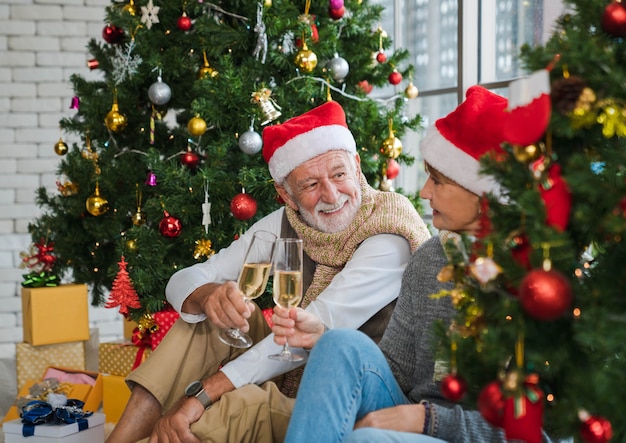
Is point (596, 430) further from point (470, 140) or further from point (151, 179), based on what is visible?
point (151, 179)

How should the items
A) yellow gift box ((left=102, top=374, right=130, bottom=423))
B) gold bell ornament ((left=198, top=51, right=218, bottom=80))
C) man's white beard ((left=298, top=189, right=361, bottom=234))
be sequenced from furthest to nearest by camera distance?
1. yellow gift box ((left=102, top=374, right=130, bottom=423))
2. gold bell ornament ((left=198, top=51, right=218, bottom=80))
3. man's white beard ((left=298, top=189, right=361, bottom=234))

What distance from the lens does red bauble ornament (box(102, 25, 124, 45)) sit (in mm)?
3264

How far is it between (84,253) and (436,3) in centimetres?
201

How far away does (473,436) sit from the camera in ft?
4.94

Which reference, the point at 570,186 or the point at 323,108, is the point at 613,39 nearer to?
the point at 570,186

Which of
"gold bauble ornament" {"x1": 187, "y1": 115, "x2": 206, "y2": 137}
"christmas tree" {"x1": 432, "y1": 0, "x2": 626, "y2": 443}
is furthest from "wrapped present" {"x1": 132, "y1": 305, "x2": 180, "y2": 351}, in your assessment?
"christmas tree" {"x1": 432, "y1": 0, "x2": 626, "y2": 443}

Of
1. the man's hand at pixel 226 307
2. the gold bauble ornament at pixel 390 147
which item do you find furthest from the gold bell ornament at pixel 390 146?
the man's hand at pixel 226 307

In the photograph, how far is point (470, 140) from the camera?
1.75 meters

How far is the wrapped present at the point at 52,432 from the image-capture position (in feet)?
A: 7.59

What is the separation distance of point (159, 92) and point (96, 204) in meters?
0.56

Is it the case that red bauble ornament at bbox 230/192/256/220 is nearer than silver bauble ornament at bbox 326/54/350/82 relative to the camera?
Yes

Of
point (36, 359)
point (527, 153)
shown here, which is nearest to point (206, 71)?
point (36, 359)

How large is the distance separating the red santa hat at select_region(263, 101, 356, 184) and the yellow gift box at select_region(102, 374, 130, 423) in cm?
123

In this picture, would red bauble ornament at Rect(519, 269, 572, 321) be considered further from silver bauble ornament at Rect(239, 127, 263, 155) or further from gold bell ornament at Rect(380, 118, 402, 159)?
gold bell ornament at Rect(380, 118, 402, 159)
